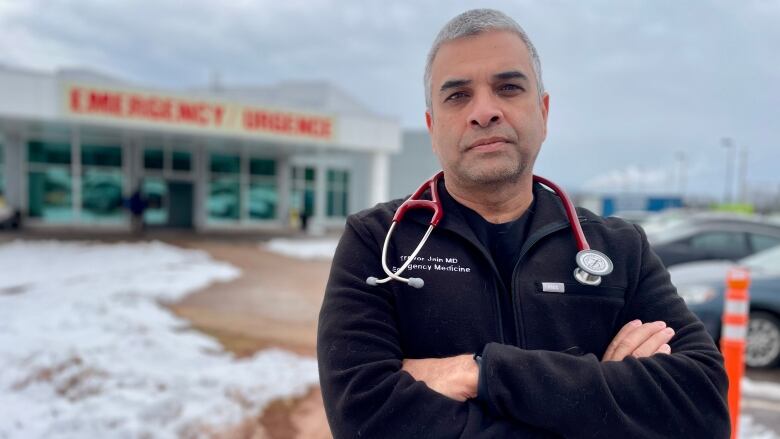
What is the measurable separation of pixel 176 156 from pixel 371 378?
21375mm

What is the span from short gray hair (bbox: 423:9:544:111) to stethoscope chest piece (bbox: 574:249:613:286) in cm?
59

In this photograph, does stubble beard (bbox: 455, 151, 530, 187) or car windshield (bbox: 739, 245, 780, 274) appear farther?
car windshield (bbox: 739, 245, 780, 274)

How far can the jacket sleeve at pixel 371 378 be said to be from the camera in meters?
1.57

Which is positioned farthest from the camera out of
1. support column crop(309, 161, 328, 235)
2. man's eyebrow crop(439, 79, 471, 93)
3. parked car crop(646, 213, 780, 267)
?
support column crop(309, 161, 328, 235)

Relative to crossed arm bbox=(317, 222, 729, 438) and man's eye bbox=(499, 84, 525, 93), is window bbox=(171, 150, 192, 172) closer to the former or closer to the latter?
crossed arm bbox=(317, 222, 729, 438)

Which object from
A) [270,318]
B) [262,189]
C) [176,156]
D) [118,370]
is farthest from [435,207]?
[262,189]

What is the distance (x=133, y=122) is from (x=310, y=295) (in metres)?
8.45

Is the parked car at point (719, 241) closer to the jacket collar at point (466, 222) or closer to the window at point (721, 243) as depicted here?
the window at point (721, 243)

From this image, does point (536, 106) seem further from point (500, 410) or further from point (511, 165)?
point (500, 410)

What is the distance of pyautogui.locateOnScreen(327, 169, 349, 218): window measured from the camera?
26.1 meters

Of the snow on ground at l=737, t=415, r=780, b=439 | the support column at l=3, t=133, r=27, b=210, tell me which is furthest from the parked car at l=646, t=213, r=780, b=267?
the support column at l=3, t=133, r=27, b=210

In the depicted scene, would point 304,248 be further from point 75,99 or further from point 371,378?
point 371,378

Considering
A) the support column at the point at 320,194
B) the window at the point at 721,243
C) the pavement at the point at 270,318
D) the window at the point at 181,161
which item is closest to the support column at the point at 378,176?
the support column at the point at 320,194

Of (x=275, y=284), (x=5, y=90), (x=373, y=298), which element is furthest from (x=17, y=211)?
(x=373, y=298)
